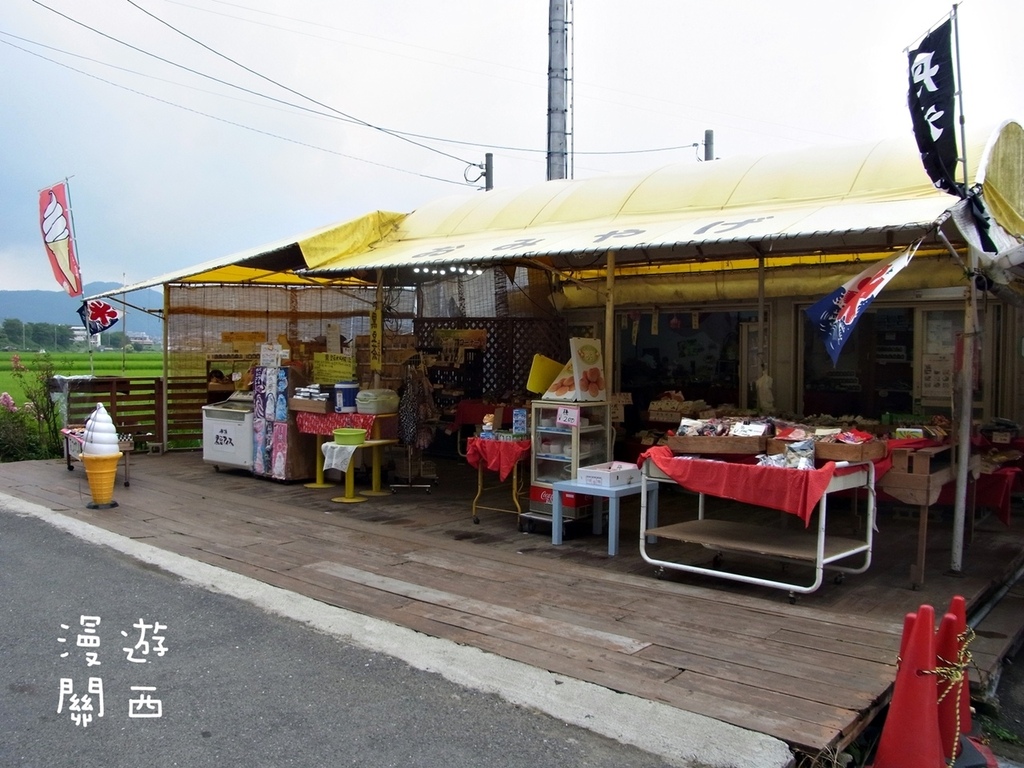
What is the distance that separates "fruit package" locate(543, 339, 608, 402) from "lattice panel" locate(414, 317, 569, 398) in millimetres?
4002

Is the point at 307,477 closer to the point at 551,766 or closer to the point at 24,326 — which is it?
the point at 551,766

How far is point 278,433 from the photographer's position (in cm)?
1023

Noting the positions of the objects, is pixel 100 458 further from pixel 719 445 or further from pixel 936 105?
pixel 936 105

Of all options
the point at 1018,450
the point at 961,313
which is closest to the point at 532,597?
the point at 1018,450

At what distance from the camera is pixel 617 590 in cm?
587

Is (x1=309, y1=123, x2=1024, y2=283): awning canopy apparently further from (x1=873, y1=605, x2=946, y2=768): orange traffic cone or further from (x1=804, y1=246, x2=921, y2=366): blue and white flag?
(x1=873, y1=605, x2=946, y2=768): orange traffic cone

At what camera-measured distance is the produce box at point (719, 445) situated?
6.05 meters

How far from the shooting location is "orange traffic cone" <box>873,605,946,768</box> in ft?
11.6

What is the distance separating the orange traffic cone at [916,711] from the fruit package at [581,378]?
4.06m

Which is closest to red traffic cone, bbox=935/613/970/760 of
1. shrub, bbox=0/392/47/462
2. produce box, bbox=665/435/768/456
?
produce box, bbox=665/435/768/456

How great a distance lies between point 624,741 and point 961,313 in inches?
272

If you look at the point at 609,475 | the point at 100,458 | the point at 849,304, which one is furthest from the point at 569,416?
the point at 100,458

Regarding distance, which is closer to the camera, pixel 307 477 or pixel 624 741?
pixel 624 741

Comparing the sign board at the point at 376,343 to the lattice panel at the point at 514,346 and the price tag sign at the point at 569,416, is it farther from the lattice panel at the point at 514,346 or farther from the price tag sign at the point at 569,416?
the price tag sign at the point at 569,416
